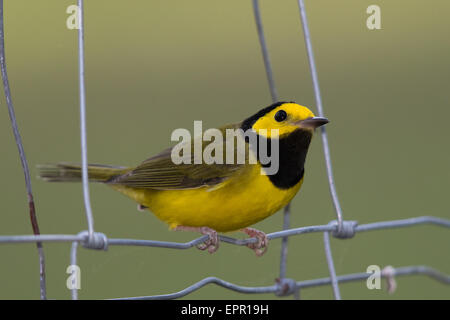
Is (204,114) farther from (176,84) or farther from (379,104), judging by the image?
(379,104)

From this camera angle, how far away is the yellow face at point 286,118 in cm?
387

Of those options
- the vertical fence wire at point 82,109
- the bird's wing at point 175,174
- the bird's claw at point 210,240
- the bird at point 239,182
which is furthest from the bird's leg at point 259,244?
the vertical fence wire at point 82,109

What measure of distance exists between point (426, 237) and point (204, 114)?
11.3ft

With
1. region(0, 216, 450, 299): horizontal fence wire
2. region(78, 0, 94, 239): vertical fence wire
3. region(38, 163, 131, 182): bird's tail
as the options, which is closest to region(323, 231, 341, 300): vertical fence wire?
region(0, 216, 450, 299): horizontal fence wire

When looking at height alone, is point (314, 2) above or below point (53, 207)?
above

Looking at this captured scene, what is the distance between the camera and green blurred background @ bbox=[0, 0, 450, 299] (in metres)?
7.21

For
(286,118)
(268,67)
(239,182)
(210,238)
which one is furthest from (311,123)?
(210,238)

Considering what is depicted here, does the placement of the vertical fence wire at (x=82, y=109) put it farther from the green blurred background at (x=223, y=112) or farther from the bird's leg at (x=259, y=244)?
the green blurred background at (x=223, y=112)

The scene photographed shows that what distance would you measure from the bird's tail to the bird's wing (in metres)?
0.27

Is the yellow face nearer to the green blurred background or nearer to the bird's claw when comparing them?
the bird's claw

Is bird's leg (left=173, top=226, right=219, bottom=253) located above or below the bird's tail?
below

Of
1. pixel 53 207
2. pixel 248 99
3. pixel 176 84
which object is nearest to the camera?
pixel 53 207

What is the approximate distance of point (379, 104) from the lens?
492 inches
